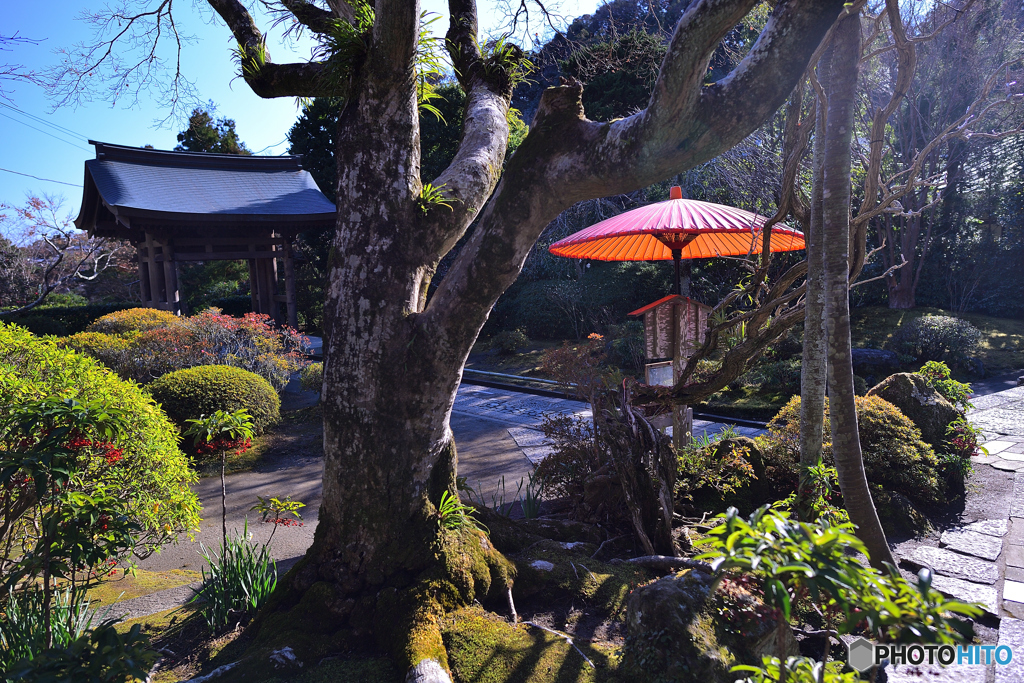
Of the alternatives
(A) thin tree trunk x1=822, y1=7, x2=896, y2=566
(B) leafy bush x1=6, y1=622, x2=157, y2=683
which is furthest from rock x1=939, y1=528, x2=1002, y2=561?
(B) leafy bush x1=6, y1=622, x2=157, y2=683

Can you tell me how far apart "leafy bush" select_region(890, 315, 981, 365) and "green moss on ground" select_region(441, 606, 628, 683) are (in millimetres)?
10643

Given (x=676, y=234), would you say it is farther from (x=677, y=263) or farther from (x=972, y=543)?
(x=972, y=543)

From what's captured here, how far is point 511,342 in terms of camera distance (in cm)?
1457

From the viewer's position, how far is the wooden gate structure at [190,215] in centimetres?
1229

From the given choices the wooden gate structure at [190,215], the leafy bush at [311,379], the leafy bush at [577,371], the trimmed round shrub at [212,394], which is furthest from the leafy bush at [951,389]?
the wooden gate structure at [190,215]

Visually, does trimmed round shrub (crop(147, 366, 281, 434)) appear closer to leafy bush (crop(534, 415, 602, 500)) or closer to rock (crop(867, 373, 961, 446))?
leafy bush (crop(534, 415, 602, 500))

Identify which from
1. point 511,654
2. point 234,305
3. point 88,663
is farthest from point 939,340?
point 234,305

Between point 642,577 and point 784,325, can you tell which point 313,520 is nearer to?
point 642,577

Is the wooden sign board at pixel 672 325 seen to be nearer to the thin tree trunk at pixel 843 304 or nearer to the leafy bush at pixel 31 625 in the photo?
the thin tree trunk at pixel 843 304

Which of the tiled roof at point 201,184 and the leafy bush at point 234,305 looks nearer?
the tiled roof at point 201,184

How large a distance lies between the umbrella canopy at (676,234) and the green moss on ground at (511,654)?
268cm

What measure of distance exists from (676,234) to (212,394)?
5.90 metres

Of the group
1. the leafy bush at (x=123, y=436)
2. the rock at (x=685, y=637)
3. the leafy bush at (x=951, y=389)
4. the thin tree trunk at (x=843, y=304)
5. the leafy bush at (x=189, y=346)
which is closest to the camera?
the rock at (x=685, y=637)

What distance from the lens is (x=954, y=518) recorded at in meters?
4.16
